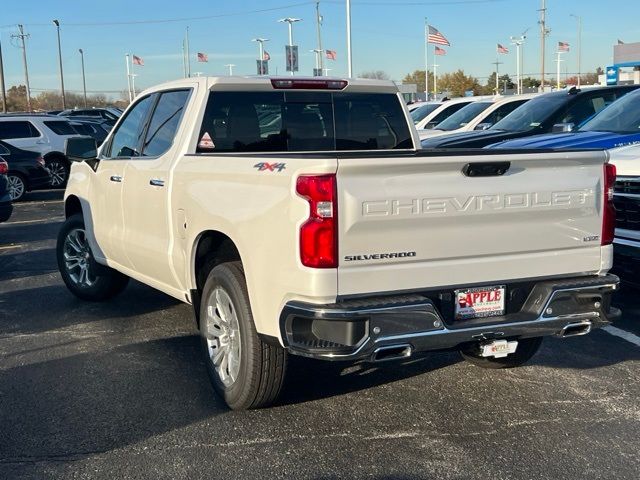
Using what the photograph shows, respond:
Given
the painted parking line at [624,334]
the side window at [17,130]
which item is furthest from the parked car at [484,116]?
the side window at [17,130]

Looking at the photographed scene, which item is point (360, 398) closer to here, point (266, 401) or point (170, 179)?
point (266, 401)

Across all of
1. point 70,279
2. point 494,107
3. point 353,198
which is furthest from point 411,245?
point 494,107

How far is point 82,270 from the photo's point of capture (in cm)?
767

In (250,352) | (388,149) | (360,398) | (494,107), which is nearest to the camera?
(250,352)

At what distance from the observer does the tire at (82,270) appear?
748 centimetres

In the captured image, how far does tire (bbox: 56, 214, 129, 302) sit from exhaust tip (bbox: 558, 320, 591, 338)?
4516 mm

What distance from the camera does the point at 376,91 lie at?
6.25 meters

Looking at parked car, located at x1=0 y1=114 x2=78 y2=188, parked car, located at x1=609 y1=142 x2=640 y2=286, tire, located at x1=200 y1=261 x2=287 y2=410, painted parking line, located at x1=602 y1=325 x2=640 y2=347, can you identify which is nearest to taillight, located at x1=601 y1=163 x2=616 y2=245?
painted parking line, located at x1=602 y1=325 x2=640 y2=347

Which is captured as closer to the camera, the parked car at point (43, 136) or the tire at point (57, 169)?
the parked car at point (43, 136)

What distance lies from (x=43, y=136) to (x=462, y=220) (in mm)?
16427

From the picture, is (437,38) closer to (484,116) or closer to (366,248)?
(484,116)

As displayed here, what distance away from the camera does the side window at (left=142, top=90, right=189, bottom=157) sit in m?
5.79

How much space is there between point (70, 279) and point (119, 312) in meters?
0.80

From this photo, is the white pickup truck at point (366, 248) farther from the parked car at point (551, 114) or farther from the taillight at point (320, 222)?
the parked car at point (551, 114)
